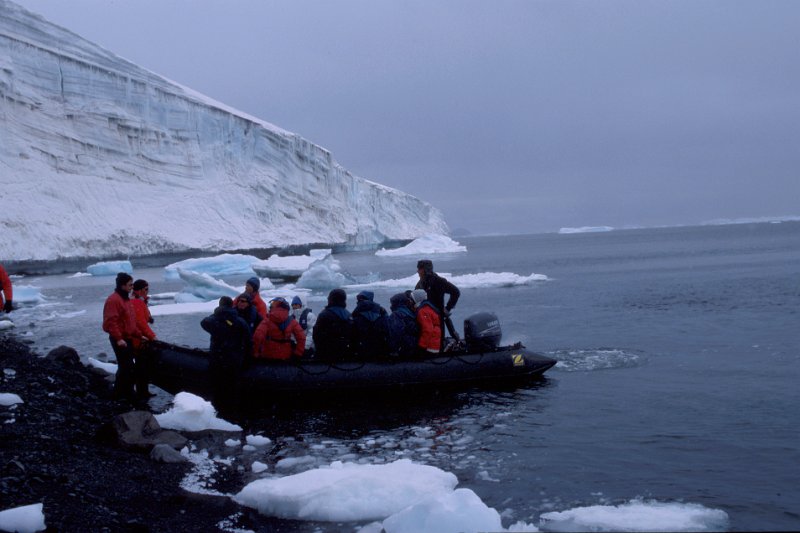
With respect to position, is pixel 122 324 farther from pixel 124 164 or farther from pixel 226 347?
pixel 124 164

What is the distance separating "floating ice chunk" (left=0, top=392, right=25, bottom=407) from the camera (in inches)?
280

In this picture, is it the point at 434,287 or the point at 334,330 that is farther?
the point at 434,287

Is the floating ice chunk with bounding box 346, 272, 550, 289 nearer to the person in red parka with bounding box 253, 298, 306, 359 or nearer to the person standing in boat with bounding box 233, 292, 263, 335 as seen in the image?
the person standing in boat with bounding box 233, 292, 263, 335

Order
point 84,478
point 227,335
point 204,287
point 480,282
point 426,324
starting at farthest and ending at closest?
1. point 480,282
2. point 204,287
3. point 426,324
4. point 227,335
5. point 84,478

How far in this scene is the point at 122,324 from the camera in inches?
326

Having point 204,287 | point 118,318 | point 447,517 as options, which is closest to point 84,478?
point 447,517

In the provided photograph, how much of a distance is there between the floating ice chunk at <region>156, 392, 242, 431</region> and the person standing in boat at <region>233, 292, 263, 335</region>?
1.26 m

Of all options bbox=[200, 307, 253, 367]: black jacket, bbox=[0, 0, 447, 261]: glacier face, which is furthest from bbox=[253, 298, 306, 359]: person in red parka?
bbox=[0, 0, 447, 261]: glacier face

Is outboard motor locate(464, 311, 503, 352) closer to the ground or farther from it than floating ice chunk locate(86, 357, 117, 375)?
farther from it

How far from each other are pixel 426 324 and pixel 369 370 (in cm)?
95

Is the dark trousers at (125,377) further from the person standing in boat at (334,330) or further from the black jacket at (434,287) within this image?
the black jacket at (434,287)

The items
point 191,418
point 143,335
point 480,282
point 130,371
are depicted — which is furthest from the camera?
point 480,282

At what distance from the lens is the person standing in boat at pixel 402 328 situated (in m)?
9.30

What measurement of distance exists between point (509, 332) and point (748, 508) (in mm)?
10432
